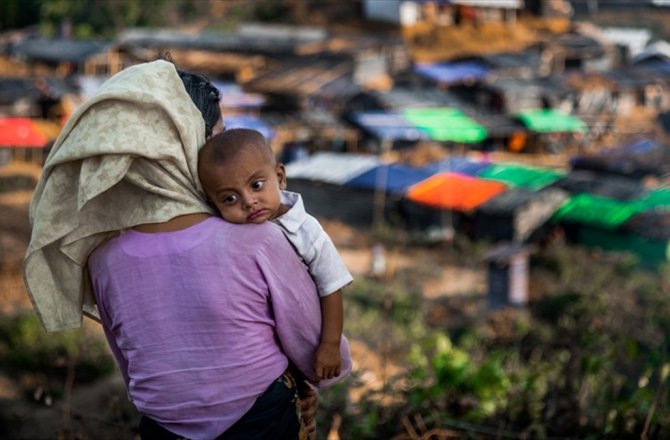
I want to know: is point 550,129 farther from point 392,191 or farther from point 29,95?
point 29,95

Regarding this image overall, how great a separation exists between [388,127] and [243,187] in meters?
23.4

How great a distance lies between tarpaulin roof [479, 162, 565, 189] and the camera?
63.8 ft

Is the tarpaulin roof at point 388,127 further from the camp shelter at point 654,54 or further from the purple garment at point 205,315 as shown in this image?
the purple garment at point 205,315

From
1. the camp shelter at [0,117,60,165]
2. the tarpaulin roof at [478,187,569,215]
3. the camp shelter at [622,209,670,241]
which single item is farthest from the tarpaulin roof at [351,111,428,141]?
the camp shelter at [622,209,670,241]

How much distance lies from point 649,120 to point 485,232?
15.8 m

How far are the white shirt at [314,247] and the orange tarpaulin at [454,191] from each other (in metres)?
16.3

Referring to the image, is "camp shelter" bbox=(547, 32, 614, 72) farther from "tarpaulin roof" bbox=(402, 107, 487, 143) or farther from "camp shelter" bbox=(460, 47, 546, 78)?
"tarpaulin roof" bbox=(402, 107, 487, 143)

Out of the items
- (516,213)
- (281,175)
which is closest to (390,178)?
(516,213)

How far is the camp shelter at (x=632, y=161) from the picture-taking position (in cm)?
2088

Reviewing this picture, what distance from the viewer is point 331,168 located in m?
21.6

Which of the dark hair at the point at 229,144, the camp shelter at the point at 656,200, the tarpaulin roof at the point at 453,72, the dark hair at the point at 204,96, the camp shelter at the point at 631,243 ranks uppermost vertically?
the dark hair at the point at 204,96

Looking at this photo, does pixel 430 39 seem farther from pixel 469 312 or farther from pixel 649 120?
pixel 469 312

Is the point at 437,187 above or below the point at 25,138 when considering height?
below

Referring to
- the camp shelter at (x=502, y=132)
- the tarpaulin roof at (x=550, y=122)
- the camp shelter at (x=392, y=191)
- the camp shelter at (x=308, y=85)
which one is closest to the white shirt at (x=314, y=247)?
the camp shelter at (x=392, y=191)
